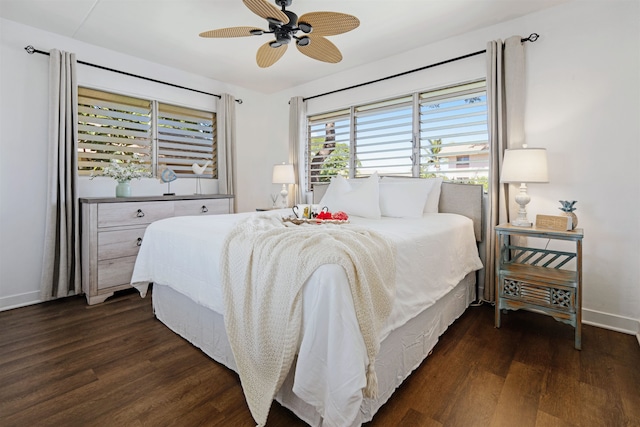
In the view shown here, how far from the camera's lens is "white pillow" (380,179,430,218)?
8.85ft

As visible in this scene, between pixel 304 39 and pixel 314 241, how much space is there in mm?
1698

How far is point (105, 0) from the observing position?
2461 mm

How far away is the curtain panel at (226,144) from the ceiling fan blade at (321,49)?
6.44 ft

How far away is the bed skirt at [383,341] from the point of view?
4.58 ft

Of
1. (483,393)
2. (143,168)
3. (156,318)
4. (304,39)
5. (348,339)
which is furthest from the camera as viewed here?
(143,168)

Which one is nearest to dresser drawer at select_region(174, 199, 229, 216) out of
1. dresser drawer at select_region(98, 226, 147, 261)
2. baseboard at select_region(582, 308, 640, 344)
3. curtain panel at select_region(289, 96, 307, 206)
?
dresser drawer at select_region(98, 226, 147, 261)

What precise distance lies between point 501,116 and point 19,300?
4.55 m

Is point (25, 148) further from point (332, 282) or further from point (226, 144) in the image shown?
point (332, 282)

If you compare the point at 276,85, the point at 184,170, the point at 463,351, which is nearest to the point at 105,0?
the point at 184,170

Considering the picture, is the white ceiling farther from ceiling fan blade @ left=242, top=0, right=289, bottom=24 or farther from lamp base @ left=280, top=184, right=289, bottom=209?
lamp base @ left=280, top=184, right=289, bottom=209

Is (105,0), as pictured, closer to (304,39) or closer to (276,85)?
(304,39)

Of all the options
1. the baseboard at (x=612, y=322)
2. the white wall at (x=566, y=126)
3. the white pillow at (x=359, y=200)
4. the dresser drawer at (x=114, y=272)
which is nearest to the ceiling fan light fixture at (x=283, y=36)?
the white pillow at (x=359, y=200)

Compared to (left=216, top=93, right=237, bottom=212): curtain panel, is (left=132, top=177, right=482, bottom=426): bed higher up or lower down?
lower down

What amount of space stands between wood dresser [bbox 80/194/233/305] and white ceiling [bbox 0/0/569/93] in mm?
1562
